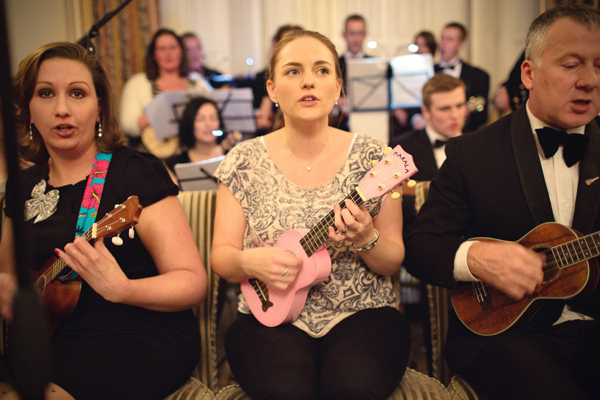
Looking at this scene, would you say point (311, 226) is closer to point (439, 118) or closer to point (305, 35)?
point (305, 35)

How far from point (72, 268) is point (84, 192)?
0.97 feet

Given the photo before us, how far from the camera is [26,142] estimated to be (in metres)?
1.69

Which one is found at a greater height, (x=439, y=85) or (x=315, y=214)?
(x=439, y=85)

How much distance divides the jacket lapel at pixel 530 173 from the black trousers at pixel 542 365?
1.03ft

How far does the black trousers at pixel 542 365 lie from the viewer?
1.20 m

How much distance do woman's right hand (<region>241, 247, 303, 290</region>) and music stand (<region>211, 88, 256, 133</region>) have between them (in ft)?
8.83

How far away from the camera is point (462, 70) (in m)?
4.99

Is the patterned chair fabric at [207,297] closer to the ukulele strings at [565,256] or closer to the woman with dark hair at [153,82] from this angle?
the ukulele strings at [565,256]

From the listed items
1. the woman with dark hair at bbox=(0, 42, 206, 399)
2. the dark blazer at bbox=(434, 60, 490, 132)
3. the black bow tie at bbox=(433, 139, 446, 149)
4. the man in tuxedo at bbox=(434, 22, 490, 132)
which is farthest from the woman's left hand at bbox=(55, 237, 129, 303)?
the dark blazer at bbox=(434, 60, 490, 132)

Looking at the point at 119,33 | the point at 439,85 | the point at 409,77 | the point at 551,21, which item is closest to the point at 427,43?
the point at 409,77

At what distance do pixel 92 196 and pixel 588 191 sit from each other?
1.43 meters

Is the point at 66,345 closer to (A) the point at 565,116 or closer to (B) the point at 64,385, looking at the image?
(B) the point at 64,385

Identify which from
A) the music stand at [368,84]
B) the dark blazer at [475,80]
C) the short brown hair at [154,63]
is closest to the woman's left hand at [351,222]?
the music stand at [368,84]

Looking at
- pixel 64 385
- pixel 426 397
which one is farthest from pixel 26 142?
pixel 426 397
